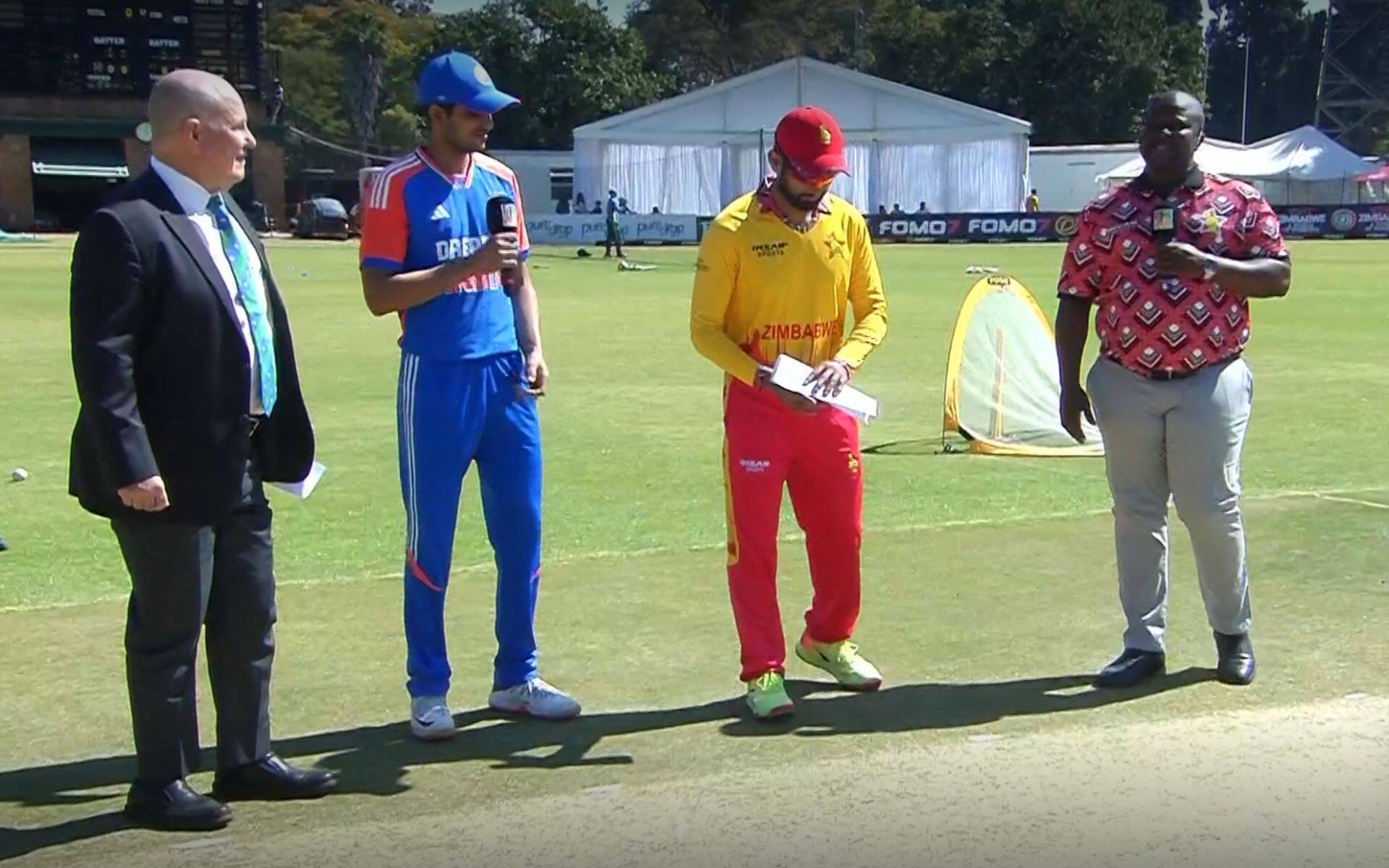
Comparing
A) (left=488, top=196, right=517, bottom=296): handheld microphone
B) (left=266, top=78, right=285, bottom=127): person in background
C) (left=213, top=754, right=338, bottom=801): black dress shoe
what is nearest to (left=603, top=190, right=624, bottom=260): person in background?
(left=266, top=78, right=285, bottom=127): person in background

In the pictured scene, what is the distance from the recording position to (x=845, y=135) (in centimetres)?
5681

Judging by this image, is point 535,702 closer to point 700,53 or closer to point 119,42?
point 119,42

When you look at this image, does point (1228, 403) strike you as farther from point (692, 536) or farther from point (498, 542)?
point (692, 536)

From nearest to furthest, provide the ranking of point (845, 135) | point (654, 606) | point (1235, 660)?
point (1235, 660) → point (654, 606) → point (845, 135)

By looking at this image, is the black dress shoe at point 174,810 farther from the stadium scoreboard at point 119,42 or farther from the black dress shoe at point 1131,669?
the stadium scoreboard at point 119,42

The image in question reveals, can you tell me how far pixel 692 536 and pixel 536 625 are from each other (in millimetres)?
2035

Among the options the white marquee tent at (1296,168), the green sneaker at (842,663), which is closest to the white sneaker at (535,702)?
the green sneaker at (842,663)

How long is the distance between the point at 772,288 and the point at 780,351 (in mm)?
227

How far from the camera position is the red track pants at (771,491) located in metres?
5.69

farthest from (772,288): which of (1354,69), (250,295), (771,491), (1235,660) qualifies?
(1354,69)

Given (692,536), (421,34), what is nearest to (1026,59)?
(421,34)

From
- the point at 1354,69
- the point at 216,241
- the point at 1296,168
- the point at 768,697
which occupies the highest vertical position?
the point at 1354,69

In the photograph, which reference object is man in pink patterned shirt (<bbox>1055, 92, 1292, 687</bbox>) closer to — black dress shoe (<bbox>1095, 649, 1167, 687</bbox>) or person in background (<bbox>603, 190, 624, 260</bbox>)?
black dress shoe (<bbox>1095, 649, 1167, 687</bbox>)

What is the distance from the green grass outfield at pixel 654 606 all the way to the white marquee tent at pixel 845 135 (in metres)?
42.6
